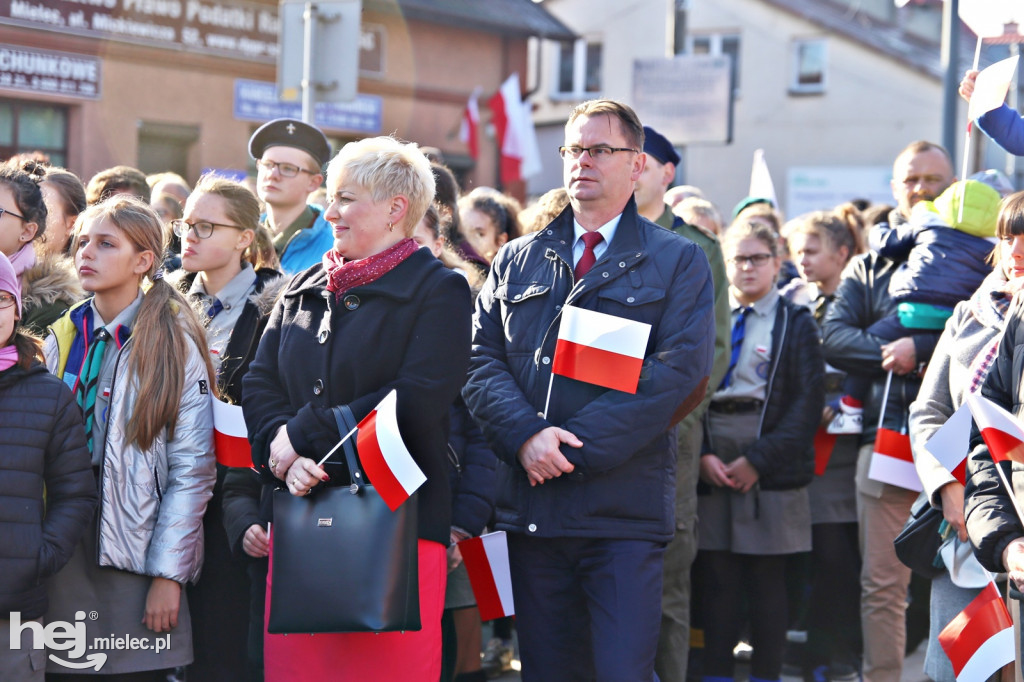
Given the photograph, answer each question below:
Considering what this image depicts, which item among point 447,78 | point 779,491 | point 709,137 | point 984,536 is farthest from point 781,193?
point 984,536

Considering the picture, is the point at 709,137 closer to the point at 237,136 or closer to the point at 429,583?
the point at 237,136

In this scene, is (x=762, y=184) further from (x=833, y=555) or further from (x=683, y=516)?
(x=683, y=516)

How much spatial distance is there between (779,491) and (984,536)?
6.90 ft

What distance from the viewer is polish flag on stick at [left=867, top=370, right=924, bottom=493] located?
16.8 ft

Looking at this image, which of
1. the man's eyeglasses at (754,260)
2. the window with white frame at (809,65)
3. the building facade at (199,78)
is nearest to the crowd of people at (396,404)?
the man's eyeglasses at (754,260)

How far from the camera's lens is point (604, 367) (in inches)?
155

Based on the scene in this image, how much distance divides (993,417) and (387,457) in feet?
5.34

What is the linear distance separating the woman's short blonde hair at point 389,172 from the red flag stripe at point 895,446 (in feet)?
7.64

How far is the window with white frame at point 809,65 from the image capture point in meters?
29.9

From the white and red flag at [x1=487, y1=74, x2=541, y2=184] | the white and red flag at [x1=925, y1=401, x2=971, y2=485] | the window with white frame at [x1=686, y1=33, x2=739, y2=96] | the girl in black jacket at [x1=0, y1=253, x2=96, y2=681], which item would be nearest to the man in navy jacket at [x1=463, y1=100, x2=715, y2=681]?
the white and red flag at [x1=925, y1=401, x2=971, y2=485]

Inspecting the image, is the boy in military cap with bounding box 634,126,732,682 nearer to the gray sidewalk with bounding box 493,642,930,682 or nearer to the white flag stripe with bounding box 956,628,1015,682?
the gray sidewalk with bounding box 493,642,930,682

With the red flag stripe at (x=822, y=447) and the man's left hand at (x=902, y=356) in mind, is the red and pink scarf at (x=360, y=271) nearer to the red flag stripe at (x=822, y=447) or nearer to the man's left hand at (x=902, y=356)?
the man's left hand at (x=902, y=356)

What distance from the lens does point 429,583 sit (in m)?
3.74

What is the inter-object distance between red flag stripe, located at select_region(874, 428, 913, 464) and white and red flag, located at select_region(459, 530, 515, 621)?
1.79 meters
